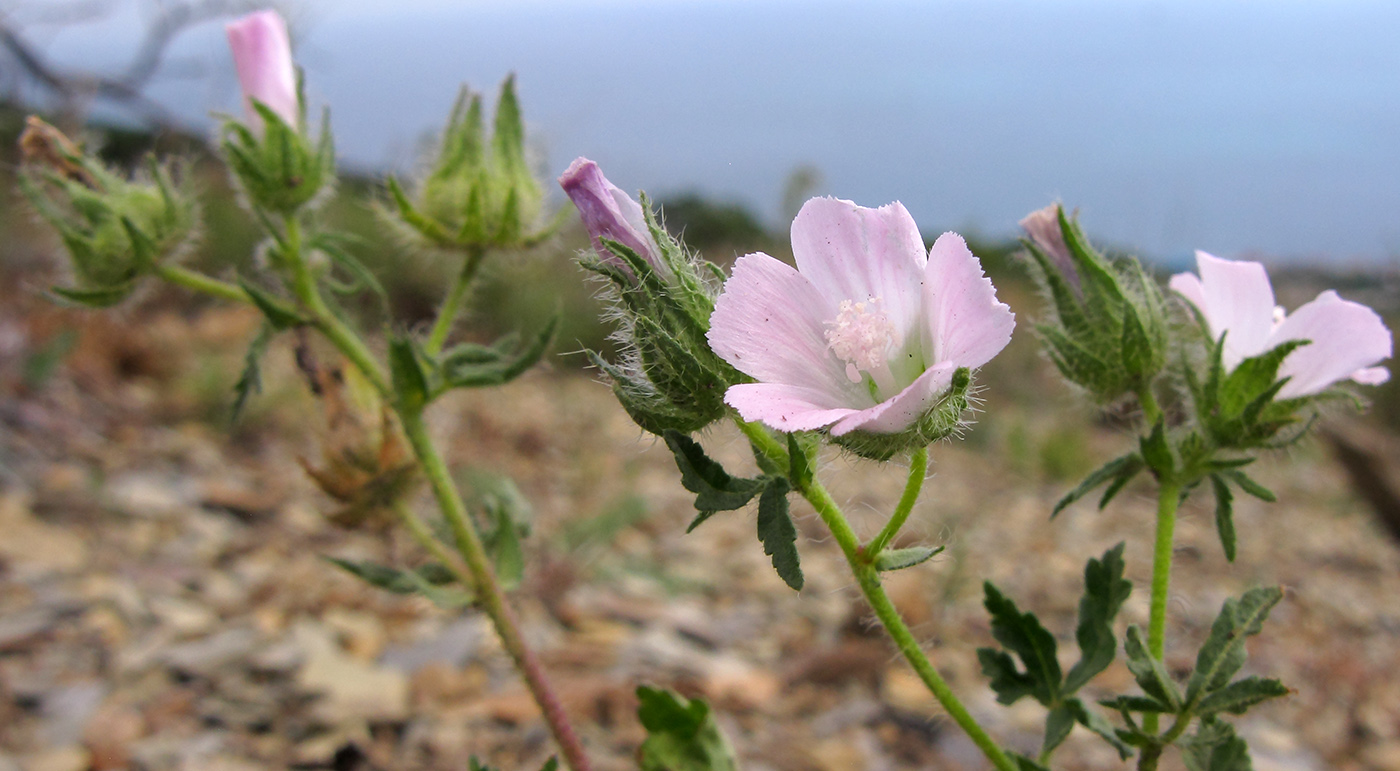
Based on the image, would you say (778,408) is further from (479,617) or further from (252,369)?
(479,617)

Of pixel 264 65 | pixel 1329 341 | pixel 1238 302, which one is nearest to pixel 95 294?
pixel 264 65

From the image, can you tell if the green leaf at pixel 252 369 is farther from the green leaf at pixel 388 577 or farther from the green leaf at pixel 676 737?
the green leaf at pixel 676 737

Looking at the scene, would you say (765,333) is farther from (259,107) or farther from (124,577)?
(124,577)

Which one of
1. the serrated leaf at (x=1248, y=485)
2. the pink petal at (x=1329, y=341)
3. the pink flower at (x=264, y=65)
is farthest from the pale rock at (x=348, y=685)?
the pink petal at (x=1329, y=341)

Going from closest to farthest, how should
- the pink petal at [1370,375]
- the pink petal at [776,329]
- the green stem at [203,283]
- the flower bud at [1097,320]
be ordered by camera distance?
the pink petal at [776,329], the pink petal at [1370,375], the flower bud at [1097,320], the green stem at [203,283]

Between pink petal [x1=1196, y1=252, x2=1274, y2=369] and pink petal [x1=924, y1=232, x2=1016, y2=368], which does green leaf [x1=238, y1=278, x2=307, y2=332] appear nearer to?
pink petal [x1=924, y1=232, x2=1016, y2=368]

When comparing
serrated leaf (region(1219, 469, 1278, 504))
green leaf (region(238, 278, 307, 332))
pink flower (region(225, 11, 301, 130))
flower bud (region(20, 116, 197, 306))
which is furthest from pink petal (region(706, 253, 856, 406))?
flower bud (region(20, 116, 197, 306))

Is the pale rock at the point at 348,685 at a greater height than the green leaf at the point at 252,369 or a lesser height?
lesser
